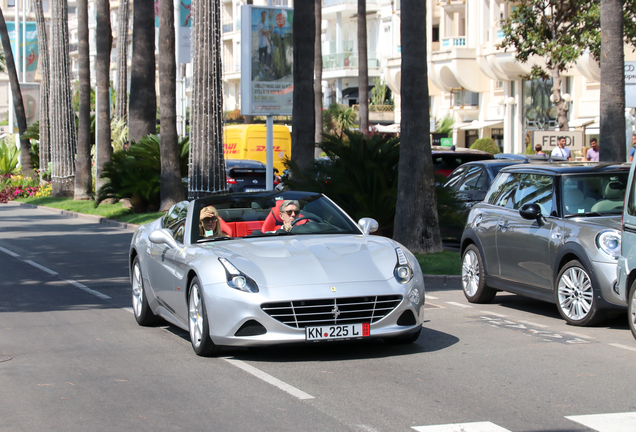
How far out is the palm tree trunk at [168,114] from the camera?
2502 cm

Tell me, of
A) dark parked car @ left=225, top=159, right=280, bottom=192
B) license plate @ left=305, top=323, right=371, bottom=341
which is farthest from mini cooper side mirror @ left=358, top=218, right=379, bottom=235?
dark parked car @ left=225, top=159, right=280, bottom=192

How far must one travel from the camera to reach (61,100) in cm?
3562

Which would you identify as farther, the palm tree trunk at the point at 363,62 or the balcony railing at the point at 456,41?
the balcony railing at the point at 456,41

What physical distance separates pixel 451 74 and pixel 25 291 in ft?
148

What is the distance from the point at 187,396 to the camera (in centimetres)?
664

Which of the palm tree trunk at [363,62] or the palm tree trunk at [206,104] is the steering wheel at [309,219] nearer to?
the palm tree trunk at [206,104]

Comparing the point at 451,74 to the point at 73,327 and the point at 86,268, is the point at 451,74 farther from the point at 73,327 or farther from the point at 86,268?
the point at 73,327

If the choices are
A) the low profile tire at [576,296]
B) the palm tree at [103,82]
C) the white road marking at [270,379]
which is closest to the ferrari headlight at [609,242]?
the low profile tire at [576,296]

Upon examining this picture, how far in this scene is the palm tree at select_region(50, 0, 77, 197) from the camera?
35000 millimetres

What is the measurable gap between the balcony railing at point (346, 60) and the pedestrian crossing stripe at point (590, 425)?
64.6m

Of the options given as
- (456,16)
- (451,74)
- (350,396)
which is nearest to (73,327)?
(350,396)

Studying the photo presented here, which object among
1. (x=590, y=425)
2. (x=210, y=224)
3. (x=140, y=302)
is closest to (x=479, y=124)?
(x=140, y=302)

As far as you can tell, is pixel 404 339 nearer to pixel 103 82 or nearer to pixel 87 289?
pixel 87 289

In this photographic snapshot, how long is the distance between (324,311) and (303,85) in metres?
12.2
